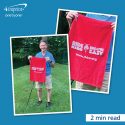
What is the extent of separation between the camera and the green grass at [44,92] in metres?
3.86

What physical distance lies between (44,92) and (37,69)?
20 centimetres

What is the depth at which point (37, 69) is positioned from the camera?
3867mm

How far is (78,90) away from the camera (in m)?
3.88

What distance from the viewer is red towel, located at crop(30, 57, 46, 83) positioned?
3.86 meters

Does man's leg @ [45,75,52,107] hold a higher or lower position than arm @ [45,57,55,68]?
lower

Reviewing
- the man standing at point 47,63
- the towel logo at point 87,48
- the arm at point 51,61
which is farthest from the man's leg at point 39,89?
the towel logo at point 87,48

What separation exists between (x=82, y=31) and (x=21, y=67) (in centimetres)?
57

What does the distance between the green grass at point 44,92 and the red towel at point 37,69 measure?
41 mm

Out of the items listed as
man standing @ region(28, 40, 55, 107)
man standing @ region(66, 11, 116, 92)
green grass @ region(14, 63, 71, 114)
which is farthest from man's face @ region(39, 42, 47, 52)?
man standing @ region(66, 11, 116, 92)

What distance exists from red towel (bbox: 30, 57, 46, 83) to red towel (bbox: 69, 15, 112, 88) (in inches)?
9.0

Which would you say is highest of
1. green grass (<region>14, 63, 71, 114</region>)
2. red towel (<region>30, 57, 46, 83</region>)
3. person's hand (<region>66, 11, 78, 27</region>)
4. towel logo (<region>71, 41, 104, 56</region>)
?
person's hand (<region>66, 11, 78, 27</region>)

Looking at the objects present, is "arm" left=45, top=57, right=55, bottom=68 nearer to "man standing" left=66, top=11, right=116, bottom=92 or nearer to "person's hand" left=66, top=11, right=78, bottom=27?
"man standing" left=66, top=11, right=116, bottom=92

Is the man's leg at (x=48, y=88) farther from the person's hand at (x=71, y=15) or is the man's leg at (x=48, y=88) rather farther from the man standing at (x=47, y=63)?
the person's hand at (x=71, y=15)

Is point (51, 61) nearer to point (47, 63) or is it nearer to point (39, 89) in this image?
point (47, 63)
